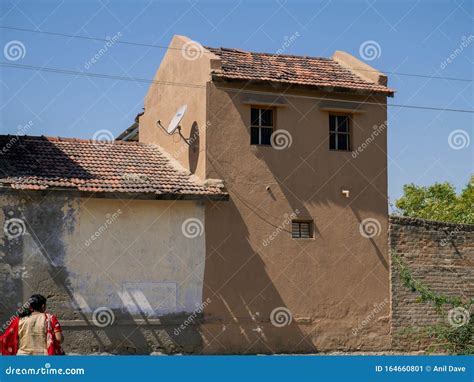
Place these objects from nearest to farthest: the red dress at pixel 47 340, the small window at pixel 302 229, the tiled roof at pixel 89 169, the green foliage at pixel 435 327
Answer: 1. the red dress at pixel 47 340
2. the tiled roof at pixel 89 169
3. the green foliage at pixel 435 327
4. the small window at pixel 302 229

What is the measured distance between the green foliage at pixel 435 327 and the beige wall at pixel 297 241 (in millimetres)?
549

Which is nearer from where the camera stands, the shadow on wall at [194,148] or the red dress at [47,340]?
the red dress at [47,340]

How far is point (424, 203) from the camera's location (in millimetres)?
44500

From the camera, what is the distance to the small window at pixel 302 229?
2106cm

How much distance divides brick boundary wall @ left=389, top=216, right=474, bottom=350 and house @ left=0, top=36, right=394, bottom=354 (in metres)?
0.37

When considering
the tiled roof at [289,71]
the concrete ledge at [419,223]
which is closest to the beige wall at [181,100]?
the tiled roof at [289,71]

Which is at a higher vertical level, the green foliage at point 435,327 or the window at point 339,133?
the window at point 339,133

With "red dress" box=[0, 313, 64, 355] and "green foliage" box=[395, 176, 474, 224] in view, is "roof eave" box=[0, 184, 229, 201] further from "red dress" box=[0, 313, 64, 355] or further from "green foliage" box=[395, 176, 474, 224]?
"green foliage" box=[395, 176, 474, 224]

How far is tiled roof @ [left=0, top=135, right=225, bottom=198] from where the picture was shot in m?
18.9

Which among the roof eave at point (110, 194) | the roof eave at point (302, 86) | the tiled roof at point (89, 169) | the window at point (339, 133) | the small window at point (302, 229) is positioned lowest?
the small window at point (302, 229)

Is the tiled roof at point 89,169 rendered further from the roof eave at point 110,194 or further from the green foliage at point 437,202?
the green foliage at point 437,202

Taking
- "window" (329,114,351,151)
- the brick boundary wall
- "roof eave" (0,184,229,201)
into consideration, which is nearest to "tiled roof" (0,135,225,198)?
"roof eave" (0,184,229,201)

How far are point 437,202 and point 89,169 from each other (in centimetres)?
2713

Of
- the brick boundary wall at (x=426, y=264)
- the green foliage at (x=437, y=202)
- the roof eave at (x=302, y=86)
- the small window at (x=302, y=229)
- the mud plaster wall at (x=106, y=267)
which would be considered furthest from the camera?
the green foliage at (x=437, y=202)
